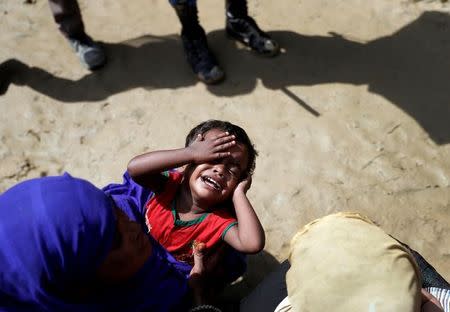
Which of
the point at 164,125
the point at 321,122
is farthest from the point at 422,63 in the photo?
the point at 164,125

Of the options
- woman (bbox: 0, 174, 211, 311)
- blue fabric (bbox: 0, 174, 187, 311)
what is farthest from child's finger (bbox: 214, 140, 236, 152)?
blue fabric (bbox: 0, 174, 187, 311)

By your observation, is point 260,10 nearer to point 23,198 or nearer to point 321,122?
point 321,122

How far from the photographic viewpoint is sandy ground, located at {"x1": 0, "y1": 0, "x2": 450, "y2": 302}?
295 cm

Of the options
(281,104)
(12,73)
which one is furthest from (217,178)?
(12,73)

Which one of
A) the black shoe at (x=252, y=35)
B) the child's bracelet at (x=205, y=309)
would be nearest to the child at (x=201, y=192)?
the child's bracelet at (x=205, y=309)

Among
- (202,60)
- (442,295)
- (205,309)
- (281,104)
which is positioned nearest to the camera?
(442,295)

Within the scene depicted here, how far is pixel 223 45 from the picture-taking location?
12.6 feet

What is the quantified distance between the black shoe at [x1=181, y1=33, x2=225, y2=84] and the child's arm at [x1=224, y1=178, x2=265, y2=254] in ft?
5.03

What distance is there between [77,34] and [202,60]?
38.2 inches

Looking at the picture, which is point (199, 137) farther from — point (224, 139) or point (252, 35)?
point (252, 35)

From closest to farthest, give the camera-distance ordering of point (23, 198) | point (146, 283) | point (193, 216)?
1. point (23, 198)
2. point (146, 283)
3. point (193, 216)

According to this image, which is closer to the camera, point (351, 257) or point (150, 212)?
point (351, 257)

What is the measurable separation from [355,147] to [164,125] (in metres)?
1.27

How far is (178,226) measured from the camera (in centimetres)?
222
